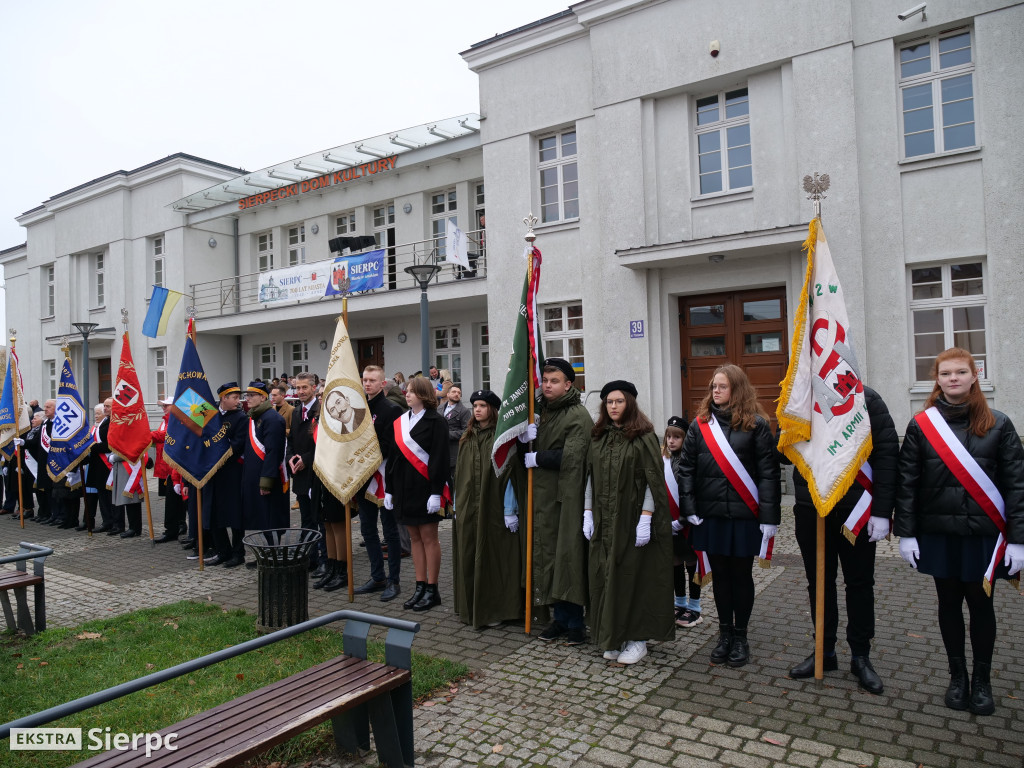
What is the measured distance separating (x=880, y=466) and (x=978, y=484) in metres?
0.52

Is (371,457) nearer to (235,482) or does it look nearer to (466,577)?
Result: (466,577)

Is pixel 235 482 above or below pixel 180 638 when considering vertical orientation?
above

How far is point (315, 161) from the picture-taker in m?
20.1

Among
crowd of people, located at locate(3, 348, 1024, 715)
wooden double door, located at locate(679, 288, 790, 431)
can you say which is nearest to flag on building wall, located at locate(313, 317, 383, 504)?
crowd of people, located at locate(3, 348, 1024, 715)

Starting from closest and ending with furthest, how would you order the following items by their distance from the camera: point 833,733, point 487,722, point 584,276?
point 833,733
point 487,722
point 584,276

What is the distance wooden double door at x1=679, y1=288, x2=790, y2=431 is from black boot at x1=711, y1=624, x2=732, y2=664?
8082mm

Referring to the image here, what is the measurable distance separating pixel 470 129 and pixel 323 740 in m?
15.8

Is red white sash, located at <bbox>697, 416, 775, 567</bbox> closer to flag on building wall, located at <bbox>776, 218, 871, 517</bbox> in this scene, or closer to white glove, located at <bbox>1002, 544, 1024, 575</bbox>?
flag on building wall, located at <bbox>776, 218, 871, 517</bbox>

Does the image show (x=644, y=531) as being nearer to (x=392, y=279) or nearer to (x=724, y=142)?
(x=724, y=142)

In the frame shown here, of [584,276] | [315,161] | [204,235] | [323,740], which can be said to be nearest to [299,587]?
[323,740]

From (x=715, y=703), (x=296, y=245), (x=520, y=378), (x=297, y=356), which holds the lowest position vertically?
(x=715, y=703)

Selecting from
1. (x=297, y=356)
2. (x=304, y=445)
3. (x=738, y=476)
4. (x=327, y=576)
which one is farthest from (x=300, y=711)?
(x=297, y=356)

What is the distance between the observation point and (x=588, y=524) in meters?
5.07

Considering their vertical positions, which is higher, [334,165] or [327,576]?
[334,165]
